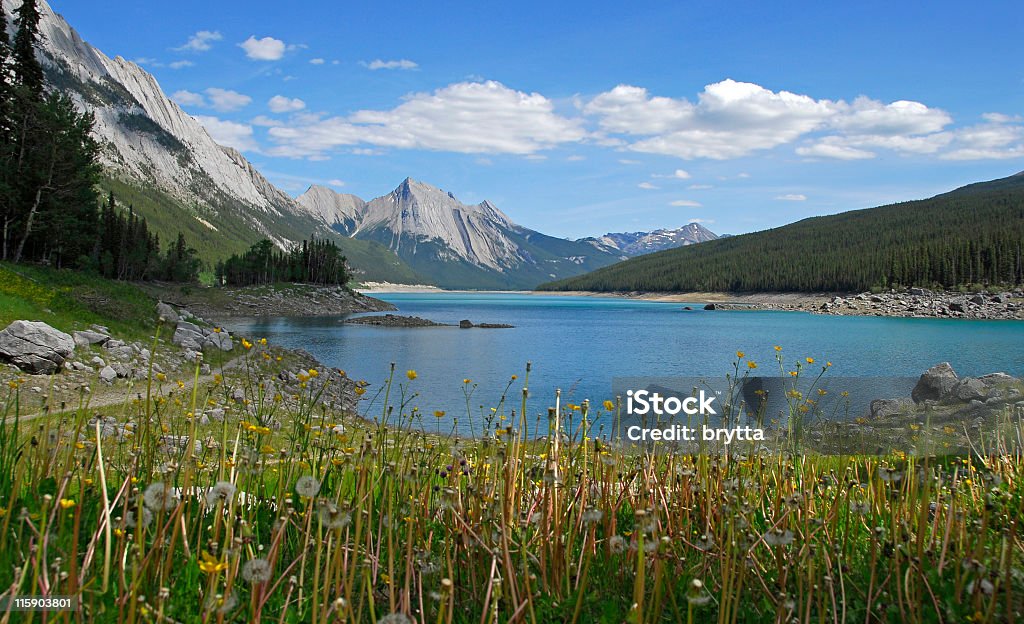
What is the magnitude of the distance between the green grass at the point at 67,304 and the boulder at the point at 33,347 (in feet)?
6.41

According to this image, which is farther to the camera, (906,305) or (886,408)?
(906,305)

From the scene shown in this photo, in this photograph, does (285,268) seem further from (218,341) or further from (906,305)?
(906,305)

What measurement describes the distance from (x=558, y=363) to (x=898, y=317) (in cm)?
8370

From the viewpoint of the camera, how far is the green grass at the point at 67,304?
18703mm

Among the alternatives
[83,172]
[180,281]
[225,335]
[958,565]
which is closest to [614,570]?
[958,565]

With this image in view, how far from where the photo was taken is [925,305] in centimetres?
10600

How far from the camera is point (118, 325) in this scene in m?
21.2

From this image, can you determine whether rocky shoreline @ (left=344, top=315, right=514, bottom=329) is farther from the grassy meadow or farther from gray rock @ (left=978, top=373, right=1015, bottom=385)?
the grassy meadow

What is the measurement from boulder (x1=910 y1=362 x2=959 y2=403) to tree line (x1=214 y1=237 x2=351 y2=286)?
106912mm

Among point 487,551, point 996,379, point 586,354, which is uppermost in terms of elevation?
point 487,551

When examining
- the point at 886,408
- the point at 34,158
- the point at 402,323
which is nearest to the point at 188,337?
the point at 34,158

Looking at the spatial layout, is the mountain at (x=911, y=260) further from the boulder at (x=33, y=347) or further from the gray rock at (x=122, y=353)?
the boulder at (x=33, y=347)

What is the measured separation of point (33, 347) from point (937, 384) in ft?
78.9

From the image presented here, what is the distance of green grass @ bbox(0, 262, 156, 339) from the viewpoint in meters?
18.7
